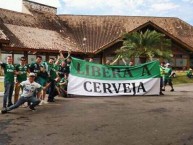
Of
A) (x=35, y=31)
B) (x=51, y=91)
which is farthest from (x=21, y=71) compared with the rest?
(x=35, y=31)

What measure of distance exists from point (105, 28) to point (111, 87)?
2610 cm

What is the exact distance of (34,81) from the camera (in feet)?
41.8

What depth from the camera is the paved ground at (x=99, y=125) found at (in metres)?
7.64

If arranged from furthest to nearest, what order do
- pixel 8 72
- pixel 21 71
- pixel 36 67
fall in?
pixel 36 67, pixel 21 71, pixel 8 72

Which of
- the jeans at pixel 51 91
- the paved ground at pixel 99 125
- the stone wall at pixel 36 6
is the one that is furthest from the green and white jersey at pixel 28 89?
the stone wall at pixel 36 6

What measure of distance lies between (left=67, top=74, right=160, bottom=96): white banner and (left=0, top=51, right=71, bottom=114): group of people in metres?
0.43

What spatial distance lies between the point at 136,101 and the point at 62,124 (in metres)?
5.52

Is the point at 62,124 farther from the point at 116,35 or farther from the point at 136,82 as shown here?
the point at 116,35

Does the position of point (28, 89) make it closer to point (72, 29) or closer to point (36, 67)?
point (36, 67)

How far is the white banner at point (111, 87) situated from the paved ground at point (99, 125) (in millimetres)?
3202

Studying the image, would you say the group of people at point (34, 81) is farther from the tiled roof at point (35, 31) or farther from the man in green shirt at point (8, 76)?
the tiled roof at point (35, 31)

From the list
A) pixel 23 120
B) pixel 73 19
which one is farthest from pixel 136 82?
pixel 73 19

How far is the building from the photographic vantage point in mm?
33719

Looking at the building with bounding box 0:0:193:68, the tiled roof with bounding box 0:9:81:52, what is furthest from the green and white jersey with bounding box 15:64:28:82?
the tiled roof with bounding box 0:9:81:52
